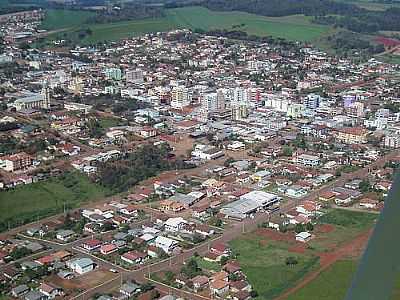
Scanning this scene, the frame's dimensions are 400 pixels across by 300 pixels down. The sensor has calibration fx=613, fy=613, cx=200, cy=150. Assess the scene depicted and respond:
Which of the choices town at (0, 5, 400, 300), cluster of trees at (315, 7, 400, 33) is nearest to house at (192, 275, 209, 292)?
town at (0, 5, 400, 300)

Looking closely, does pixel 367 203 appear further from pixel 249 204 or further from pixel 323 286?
pixel 323 286

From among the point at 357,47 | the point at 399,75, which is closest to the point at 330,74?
the point at 399,75

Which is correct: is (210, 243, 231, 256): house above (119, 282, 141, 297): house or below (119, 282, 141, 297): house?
above

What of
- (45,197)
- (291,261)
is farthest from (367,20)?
(291,261)

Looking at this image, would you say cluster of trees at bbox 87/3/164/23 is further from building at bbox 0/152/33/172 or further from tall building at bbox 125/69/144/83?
building at bbox 0/152/33/172

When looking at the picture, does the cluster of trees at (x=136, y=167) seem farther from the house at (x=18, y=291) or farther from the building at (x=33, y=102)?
the building at (x=33, y=102)

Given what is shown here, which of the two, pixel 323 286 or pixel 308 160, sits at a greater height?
pixel 323 286
